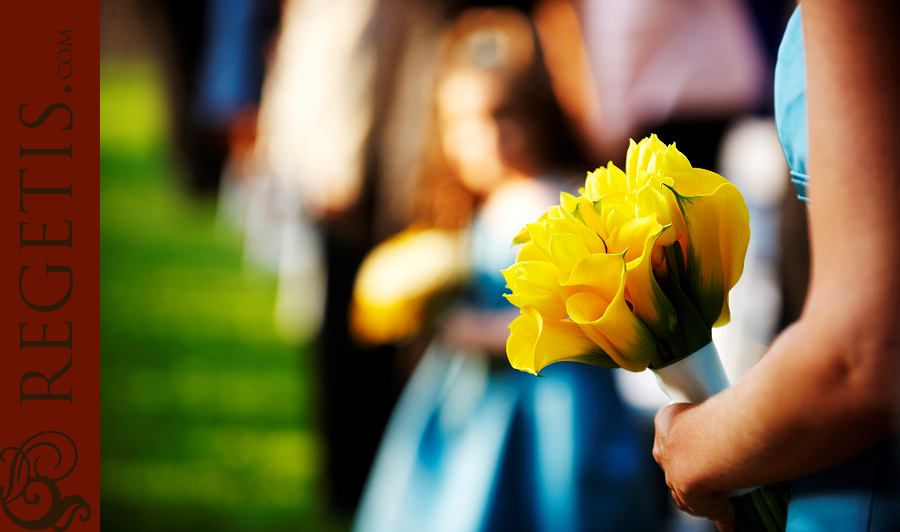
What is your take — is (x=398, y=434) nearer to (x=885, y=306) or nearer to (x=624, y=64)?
(x=624, y=64)


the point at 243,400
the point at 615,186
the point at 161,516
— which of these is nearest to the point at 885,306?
the point at 615,186

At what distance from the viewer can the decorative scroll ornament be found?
840 millimetres

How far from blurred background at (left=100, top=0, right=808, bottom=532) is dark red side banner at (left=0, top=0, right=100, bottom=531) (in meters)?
0.71

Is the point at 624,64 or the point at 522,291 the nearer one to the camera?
the point at 522,291

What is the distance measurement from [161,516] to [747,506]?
205 centimetres

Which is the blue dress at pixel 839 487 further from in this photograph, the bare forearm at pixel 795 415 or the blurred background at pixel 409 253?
the blurred background at pixel 409 253

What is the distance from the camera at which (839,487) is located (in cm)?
39

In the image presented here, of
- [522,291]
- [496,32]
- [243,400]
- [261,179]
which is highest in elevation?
[496,32]

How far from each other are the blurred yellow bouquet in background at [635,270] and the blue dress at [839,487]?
0.07 metres

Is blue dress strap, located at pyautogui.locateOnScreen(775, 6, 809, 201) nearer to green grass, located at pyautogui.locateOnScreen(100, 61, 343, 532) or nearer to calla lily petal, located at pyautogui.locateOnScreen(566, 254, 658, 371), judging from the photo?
calla lily petal, located at pyautogui.locateOnScreen(566, 254, 658, 371)

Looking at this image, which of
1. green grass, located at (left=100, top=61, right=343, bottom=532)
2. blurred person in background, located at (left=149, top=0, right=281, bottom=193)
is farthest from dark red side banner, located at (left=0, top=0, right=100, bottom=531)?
blurred person in background, located at (left=149, top=0, right=281, bottom=193)

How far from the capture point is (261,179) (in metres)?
3.01

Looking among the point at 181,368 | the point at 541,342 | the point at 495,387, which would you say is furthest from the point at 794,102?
the point at 181,368

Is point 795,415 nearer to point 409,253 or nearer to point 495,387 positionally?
point 495,387
